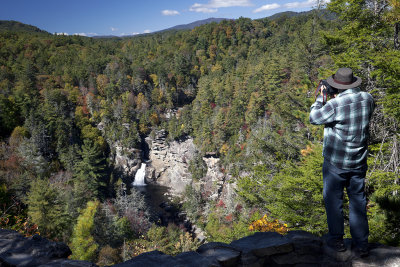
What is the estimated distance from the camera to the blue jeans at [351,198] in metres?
2.64

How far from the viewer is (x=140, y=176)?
53.9 metres

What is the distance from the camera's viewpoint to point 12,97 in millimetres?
44781

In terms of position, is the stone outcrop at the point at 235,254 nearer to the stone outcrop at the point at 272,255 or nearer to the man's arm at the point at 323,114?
the stone outcrop at the point at 272,255

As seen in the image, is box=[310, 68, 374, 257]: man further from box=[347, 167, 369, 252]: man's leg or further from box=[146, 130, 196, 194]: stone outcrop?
box=[146, 130, 196, 194]: stone outcrop

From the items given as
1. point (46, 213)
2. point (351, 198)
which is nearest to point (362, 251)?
point (351, 198)

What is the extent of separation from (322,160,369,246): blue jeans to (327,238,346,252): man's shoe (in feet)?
0.20

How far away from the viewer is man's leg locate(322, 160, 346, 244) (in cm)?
268

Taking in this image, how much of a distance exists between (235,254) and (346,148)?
1.73 m

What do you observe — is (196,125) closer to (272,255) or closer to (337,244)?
(272,255)

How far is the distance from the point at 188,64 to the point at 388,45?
3077 inches

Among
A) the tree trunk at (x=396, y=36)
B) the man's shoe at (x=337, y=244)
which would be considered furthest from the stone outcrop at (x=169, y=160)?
the man's shoe at (x=337, y=244)

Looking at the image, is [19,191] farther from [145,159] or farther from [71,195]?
[145,159]

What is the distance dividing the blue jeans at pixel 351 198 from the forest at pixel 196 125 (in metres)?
0.83

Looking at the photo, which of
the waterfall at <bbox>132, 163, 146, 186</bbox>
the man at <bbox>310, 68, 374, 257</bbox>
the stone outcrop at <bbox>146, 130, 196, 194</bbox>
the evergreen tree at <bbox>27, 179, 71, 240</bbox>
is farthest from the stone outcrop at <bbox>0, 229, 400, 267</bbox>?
the waterfall at <bbox>132, 163, 146, 186</bbox>
